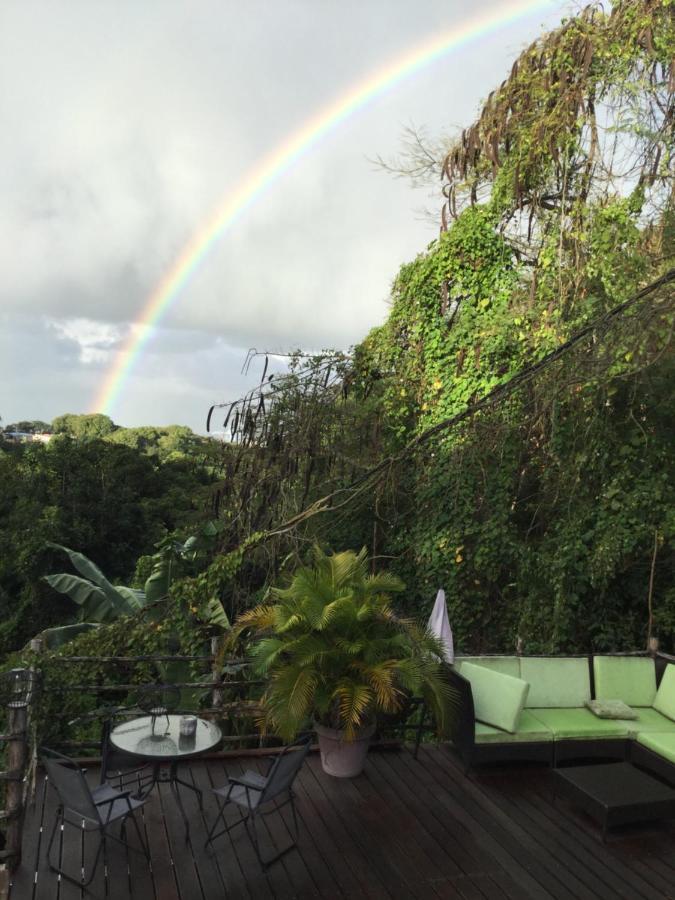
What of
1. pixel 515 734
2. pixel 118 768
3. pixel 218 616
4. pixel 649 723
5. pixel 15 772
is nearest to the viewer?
pixel 15 772

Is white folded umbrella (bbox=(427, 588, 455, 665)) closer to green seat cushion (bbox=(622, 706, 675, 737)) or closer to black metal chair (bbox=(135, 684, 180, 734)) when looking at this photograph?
green seat cushion (bbox=(622, 706, 675, 737))

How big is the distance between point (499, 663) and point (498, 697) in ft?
2.20

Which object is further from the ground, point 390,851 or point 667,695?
point 667,695

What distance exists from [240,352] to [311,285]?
200 inches

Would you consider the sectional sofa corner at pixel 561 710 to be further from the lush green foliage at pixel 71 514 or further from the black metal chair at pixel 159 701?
the lush green foliage at pixel 71 514

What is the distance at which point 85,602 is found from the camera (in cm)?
1112

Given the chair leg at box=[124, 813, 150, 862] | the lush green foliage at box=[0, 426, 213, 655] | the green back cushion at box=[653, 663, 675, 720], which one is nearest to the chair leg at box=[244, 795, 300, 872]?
the chair leg at box=[124, 813, 150, 862]

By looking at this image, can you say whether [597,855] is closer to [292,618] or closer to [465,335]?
[292,618]

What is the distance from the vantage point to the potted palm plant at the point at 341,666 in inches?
180

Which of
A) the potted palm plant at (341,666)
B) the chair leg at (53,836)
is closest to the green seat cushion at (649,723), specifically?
the potted palm plant at (341,666)

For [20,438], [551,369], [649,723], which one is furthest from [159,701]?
[20,438]

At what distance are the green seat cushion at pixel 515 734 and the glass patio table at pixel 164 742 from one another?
2.07 m

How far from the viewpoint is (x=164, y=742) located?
426 centimetres

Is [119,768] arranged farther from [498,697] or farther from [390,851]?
[498,697]
